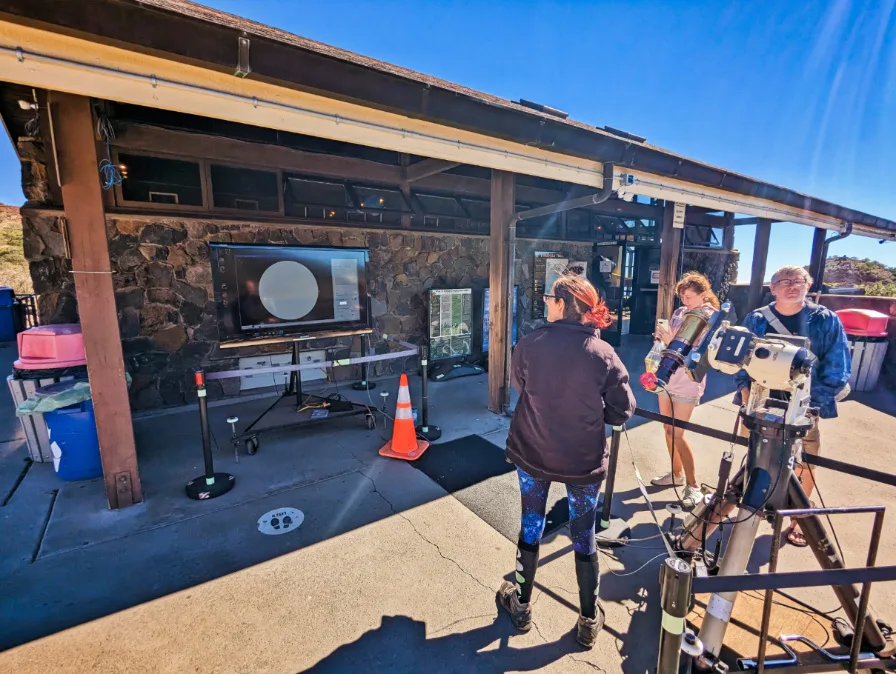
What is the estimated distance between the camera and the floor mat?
320 centimetres

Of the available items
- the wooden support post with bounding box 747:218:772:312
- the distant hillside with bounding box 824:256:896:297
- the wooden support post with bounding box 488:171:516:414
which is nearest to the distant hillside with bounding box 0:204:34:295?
the wooden support post with bounding box 488:171:516:414

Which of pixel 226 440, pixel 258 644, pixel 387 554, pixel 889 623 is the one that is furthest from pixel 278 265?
pixel 889 623

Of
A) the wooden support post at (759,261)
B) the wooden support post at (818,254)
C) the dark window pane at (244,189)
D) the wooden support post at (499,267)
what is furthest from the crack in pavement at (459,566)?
the wooden support post at (818,254)

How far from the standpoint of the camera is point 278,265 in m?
4.98

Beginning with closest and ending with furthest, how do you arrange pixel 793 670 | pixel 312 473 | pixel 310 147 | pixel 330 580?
pixel 793 670 < pixel 330 580 < pixel 312 473 < pixel 310 147

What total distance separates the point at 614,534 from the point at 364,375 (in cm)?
461

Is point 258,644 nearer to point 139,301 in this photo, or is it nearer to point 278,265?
point 278,265

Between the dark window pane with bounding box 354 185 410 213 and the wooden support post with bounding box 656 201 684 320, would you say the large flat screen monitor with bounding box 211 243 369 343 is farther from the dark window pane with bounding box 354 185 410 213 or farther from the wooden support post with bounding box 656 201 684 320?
the wooden support post with bounding box 656 201 684 320

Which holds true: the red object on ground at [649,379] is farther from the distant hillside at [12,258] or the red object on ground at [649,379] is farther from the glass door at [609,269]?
the distant hillside at [12,258]

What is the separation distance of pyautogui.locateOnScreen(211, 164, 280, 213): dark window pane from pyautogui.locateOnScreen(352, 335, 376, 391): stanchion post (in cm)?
237

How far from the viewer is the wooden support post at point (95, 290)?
2.76 metres

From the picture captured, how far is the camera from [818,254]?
30.1 ft

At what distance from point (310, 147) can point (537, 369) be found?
4.89 meters

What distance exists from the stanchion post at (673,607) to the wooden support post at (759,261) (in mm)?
8815
